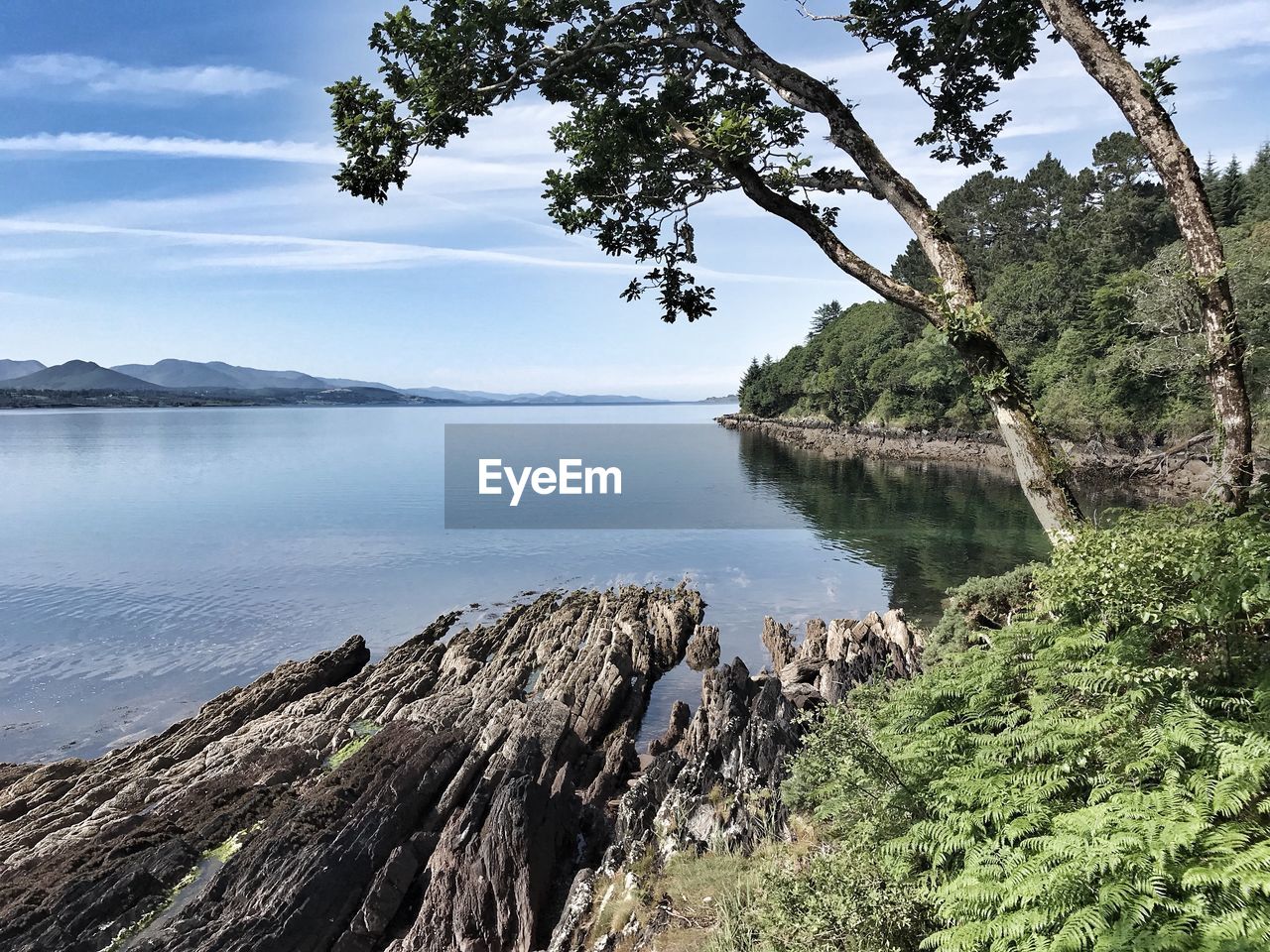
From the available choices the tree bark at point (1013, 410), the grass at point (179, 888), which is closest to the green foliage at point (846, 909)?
the tree bark at point (1013, 410)

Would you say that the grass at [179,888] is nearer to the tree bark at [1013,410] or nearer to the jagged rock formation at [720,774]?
the jagged rock formation at [720,774]

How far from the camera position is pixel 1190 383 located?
47531 millimetres

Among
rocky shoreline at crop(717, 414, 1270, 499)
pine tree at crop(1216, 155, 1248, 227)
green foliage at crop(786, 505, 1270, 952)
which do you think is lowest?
green foliage at crop(786, 505, 1270, 952)

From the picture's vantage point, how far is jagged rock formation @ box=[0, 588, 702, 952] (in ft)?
35.4

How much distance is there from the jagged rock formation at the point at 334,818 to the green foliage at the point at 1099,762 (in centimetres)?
608

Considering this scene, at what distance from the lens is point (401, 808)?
43.8 feet

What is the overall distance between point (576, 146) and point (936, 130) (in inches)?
179

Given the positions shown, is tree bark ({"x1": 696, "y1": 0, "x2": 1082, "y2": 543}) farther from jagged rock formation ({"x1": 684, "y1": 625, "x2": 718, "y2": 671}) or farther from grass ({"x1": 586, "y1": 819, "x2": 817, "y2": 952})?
jagged rock formation ({"x1": 684, "y1": 625, "x2": 718, "y2": 671})

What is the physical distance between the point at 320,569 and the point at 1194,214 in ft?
129

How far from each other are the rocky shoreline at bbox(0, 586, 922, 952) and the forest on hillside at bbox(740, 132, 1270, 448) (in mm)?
15999

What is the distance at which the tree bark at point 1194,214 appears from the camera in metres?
6.25

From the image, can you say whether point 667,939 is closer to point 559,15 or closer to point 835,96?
point 835,96

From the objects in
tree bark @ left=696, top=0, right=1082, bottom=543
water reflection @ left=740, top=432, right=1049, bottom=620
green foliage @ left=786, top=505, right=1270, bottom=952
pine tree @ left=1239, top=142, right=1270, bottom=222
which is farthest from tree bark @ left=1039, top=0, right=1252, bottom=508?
pine tree @ left=1239, top=142, right=1270, bottom=222

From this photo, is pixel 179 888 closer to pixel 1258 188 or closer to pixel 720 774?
pixel 720 774
